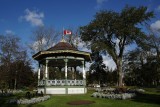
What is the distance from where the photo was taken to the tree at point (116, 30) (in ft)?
158

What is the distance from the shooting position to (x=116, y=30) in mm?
48562

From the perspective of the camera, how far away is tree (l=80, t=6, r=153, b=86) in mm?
48041

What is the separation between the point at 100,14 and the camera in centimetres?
5088

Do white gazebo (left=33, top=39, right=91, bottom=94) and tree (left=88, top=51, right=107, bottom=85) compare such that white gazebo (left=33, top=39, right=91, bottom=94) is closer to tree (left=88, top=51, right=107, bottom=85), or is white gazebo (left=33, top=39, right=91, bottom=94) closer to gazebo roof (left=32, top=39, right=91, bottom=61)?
Result: gazebo roof (left=32, top=39, right=91, bottom=61)

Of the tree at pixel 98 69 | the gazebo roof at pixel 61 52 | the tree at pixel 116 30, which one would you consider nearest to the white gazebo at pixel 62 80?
the gazebo roof at pixel 61 52

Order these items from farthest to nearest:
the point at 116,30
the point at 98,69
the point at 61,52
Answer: the point at 98,69 < the point at 116,30 < the point at 61,52

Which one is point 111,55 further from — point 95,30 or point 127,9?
point 127,9

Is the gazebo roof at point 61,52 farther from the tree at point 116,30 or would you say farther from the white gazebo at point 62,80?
the tree at point 116,30

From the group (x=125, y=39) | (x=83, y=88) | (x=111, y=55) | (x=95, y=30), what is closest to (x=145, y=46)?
(x=125, y=39)

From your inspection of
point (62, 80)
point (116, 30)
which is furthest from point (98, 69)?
point (62, 80)

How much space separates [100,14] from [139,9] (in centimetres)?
849

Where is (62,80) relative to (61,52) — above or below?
below

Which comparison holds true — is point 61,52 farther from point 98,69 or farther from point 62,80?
point 98,69

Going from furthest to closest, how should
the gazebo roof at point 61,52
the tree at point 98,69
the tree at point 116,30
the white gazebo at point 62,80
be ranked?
the tree at point 98,69 → the tree at point 116,30 → the gazebo roof at point 61,52 → the white gazebo at point 62,80
